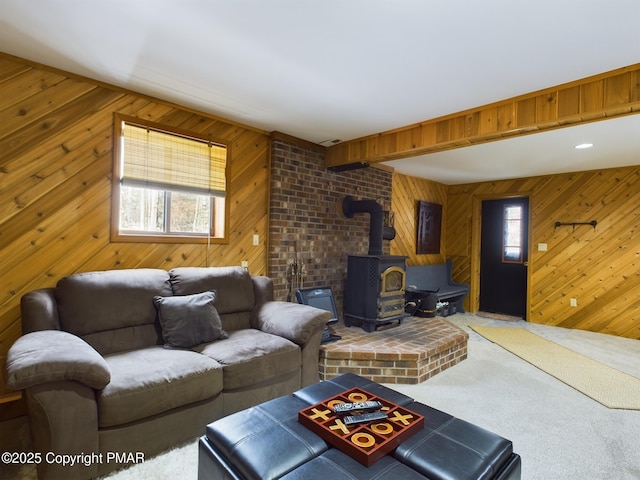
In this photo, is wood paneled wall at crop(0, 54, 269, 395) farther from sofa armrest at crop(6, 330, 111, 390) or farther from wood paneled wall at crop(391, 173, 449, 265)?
wood paneled wall at crop(391, 173, 449, 265)

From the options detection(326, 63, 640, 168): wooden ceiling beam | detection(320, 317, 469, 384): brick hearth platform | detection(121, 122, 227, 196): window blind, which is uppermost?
detection(326, 63, 640, 168): wooden ceiling beam

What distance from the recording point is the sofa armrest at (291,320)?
8.74 ft

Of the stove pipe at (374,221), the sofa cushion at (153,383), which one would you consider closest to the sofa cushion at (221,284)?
the sofa cushion at (153,383)

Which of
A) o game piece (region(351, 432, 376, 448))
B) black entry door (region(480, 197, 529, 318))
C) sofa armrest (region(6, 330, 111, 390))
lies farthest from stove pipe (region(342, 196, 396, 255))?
sofa armrest (region(6, 330, 111, 390))

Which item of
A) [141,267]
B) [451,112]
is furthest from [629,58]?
[141,267]

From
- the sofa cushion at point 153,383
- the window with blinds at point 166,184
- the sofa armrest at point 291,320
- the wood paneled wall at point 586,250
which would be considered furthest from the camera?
the wood paneled wall at point 586,250

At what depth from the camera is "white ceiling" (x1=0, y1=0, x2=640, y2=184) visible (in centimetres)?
171

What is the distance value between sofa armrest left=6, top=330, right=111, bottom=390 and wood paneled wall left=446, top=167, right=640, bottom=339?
19.2ft

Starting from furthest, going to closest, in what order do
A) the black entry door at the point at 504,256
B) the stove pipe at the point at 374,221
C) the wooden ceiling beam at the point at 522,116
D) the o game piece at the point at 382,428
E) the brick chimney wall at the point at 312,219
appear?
the black entry door at the point at 504,256 < the stove pipe at the point at 374,221 < the brick chimney wall at the point at 312,219 < the wooden ceiling beam at the point at 522,116 < the o game piece at the point at 382,428

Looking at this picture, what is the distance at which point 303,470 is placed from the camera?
123 cm

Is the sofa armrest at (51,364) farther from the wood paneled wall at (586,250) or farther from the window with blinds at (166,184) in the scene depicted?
the wood paneled wall at (586,250)

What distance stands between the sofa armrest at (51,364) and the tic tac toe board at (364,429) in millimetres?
1041

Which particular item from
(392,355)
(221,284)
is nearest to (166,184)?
(221,284)

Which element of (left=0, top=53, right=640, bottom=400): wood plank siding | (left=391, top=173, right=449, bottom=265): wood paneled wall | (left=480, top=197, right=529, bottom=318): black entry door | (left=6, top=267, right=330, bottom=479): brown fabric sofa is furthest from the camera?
(left=480, top=197, right=529, bottom=318): black entry door
